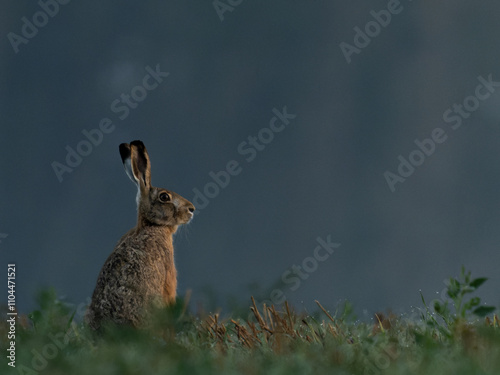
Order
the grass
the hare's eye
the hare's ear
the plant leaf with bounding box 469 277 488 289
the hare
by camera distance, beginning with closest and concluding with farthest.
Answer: the grass, the plant leaf with bounding box 469 277 488 289, the hare, the hare's ear, the hare's eye

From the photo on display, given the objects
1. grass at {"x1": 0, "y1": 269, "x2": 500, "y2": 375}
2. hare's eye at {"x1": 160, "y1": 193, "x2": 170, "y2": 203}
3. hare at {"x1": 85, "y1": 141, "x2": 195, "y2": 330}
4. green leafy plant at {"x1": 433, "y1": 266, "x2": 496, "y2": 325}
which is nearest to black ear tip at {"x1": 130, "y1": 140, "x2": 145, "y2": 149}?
hare at {"x1": 85, "y1": 141, "x2": 195, "y2": 330}

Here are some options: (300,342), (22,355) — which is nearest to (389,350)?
(300,342)

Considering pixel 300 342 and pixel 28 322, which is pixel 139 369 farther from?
pixel 28 322

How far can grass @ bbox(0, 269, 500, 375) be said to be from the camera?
365cm

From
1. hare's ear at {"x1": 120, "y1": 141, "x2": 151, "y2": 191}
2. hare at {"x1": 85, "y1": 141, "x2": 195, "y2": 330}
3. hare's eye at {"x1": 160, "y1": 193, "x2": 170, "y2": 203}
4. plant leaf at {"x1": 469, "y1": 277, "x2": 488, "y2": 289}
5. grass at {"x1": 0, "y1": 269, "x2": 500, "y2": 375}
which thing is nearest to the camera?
grass at {"x1": 0, "y1": 269, "x2": 500, "y2": 375}

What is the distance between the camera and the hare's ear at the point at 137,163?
8.38 meters

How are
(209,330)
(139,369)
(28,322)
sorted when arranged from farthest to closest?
1. (28,322)
2. (209,330)
3. (139,369)

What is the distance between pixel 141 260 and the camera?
7480mm

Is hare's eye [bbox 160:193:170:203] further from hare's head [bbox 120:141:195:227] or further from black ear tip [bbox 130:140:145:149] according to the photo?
black ear tip [bbox 130:140:145:149]

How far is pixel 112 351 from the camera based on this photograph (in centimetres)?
429

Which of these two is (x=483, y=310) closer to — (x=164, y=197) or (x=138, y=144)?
(x=164, y=197)

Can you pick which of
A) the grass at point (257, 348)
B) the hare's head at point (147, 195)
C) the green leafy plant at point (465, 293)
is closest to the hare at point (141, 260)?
the hare's head at point (147, 195)

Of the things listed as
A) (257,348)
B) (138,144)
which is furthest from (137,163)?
(257,348)

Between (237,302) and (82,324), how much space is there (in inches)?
76.8
